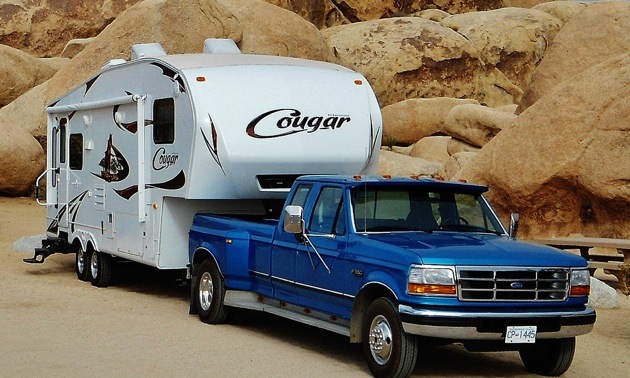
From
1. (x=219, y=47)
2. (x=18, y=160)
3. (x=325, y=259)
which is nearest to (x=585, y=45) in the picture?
(x=219, y=47)

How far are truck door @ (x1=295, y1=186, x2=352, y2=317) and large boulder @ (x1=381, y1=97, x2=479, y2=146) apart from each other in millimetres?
21893

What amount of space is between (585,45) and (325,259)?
17.6 meters

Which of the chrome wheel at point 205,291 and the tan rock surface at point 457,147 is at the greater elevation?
the tan rock surface at point 457,147

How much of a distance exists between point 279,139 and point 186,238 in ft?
6.26

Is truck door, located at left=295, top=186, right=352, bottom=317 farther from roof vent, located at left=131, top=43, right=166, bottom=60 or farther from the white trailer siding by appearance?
roof vent, located at left=131, top=43, right=166, bottom=60

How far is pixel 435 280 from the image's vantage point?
9805 millimetres

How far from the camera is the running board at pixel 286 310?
11.1 metres

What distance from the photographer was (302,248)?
1159 centimetres

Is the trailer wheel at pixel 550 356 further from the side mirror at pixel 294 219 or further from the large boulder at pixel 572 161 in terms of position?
the large boulder at pixel 572 161

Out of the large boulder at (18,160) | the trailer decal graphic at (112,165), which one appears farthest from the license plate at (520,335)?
the large boulder at (18,160)

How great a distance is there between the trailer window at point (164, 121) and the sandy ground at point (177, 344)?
219cm

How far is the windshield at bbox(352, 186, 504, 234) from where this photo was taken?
11.1 meters

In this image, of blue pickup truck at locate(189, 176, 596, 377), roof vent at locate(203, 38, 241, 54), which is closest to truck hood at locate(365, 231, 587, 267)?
blue pickup truck at locate(189, 176, 596, 377)

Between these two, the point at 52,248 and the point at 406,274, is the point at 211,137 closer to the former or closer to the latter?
the point at 406,274
